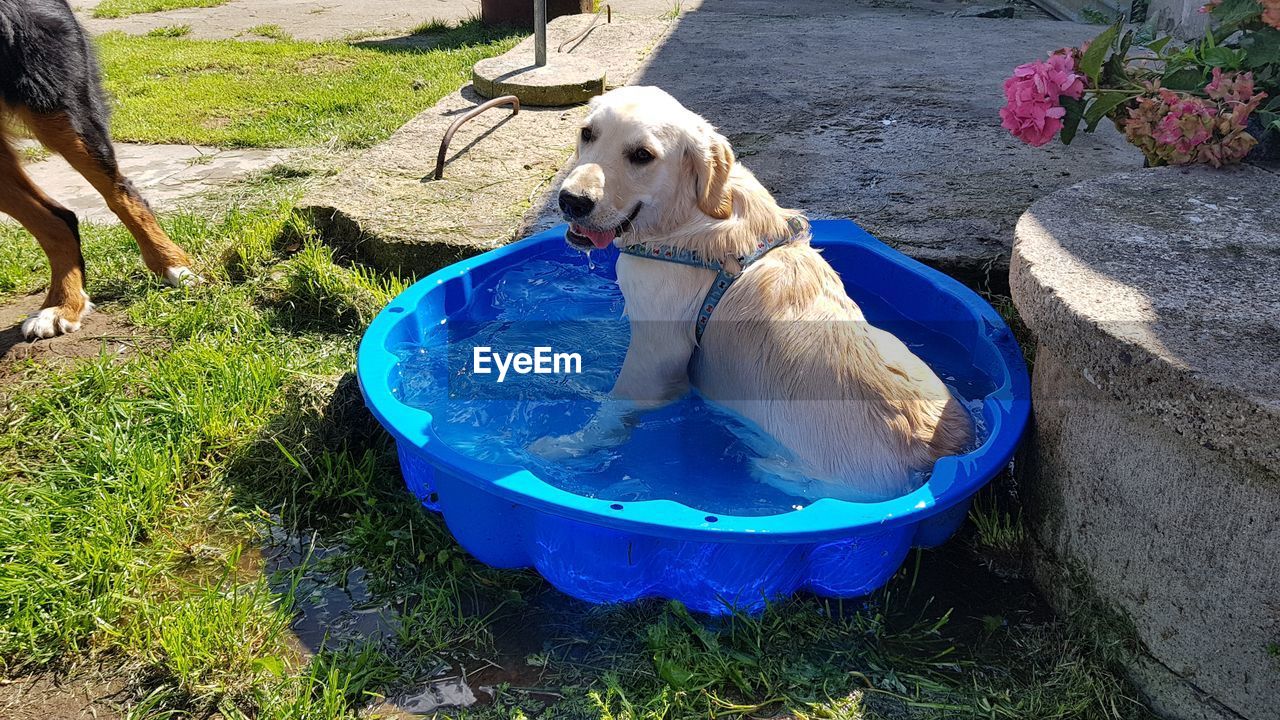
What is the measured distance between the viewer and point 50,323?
11.8ft

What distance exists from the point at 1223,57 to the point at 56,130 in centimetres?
431

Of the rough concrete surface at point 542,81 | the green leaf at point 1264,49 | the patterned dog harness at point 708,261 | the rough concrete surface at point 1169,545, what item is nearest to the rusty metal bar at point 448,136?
the rough concrete surface at point 542,81

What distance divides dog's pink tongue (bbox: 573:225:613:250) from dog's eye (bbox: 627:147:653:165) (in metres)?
0.22

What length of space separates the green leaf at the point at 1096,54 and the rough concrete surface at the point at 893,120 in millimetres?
736

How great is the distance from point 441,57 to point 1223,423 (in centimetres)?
737

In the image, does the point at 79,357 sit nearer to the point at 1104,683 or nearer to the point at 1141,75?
the point at 1104,683

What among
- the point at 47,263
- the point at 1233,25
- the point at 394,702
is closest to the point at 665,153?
the point at 394,702

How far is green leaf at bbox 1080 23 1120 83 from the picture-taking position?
10.0 ft

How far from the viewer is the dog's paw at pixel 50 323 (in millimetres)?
3592

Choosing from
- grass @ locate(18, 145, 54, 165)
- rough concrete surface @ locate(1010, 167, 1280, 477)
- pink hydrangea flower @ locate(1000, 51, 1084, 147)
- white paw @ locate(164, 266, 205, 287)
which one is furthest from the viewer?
grass @ locate(18, 145, 54, 165)

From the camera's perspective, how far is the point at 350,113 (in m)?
6.40

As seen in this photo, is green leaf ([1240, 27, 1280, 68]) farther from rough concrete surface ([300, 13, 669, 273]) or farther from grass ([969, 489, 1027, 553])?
rough concrete surface ([300, 13, 669, 273])

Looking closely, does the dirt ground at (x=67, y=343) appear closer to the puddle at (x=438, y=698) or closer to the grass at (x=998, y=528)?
the puddle at (x=438, y=698)

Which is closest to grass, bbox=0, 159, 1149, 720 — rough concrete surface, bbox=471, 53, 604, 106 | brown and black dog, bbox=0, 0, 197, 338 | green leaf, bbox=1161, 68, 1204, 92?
brown and black dog, bbox=0, 0, 197, 338
